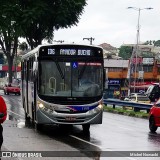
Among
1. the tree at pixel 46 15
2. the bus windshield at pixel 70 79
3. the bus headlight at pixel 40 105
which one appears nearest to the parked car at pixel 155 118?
the bus windshield at pixel 70 79

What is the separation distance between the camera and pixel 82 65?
1800 cm

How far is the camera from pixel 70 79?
1773 centimetres

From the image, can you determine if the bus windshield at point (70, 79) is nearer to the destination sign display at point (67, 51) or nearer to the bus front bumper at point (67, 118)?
the destination sign display at point (67, 51)

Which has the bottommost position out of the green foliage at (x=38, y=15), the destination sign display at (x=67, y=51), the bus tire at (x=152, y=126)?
the bus tire at (x=152, y=126)

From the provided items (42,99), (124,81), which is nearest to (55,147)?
(42,99)

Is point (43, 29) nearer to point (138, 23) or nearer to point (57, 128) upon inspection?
point (138, 23)

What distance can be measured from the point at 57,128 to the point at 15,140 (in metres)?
5.26

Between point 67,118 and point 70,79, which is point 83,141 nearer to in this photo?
point 67,118

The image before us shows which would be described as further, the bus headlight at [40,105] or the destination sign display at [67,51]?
the destination sign display at [67,51]

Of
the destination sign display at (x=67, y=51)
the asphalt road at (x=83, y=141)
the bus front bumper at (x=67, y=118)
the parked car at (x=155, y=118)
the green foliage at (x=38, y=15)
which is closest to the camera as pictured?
the asphalt road at (x=83, y=141)

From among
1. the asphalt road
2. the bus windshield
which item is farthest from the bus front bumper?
the bus windshield

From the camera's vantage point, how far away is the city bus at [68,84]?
1747 cm

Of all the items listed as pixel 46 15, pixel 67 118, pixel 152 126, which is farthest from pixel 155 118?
pixel 46 15

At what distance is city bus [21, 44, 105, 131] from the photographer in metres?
17.5
